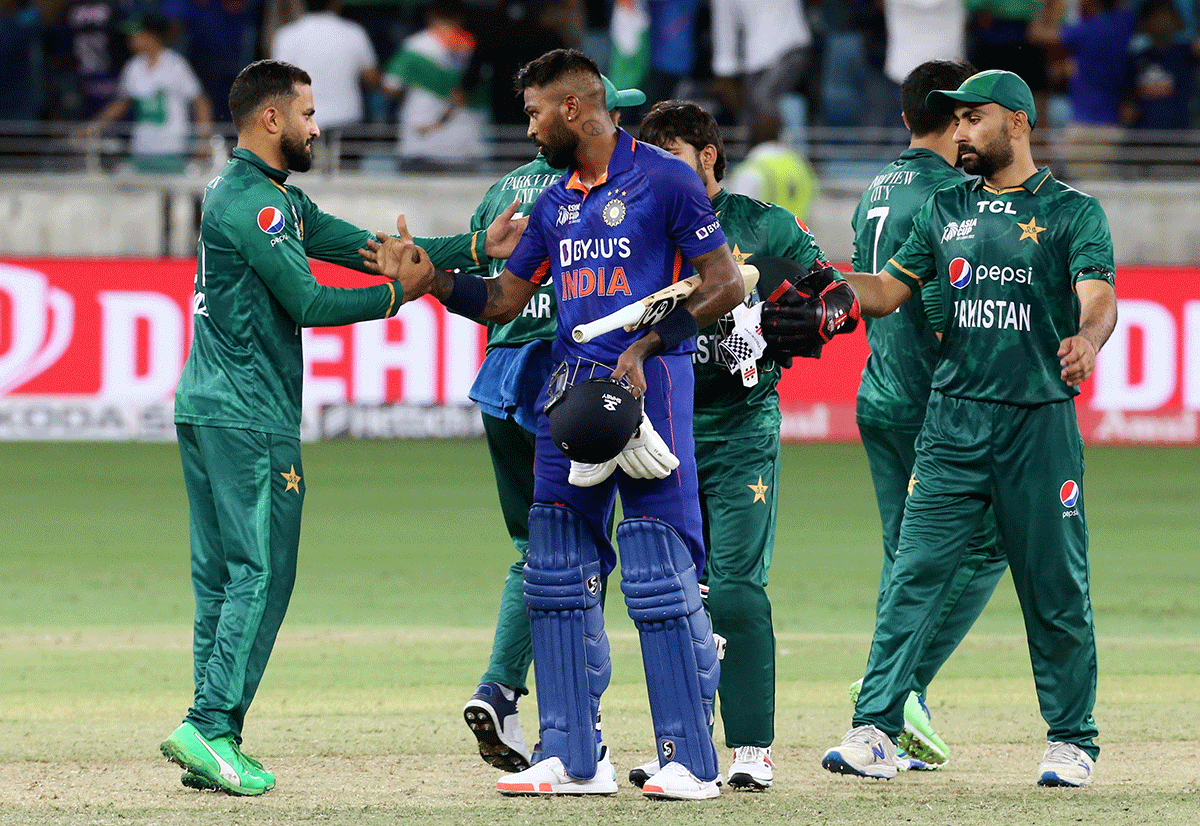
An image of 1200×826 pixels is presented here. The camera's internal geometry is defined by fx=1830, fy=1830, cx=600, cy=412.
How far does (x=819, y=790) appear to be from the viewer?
5.92 m

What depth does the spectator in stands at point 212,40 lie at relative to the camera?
61.1 ft

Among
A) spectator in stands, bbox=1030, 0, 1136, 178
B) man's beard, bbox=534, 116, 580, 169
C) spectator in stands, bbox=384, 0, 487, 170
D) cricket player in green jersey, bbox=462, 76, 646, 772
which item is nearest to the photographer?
man's beard, bbox=534, 116, 580, 169

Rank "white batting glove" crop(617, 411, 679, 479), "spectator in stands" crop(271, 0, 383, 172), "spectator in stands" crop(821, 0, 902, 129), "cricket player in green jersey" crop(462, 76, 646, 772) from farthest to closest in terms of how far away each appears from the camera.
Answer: "spectator in stands" crop(821, 0, 902, 129), "spectator in stands" crop(271, 0, 383, 172), "cricket player in green jersey" crop(462, 76, 646, 772), "white batting glove" crop(617, 411, 679, 479)

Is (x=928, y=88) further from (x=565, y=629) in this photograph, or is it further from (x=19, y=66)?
(x=19, y=66)

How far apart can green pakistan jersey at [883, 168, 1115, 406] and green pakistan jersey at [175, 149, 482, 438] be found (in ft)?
6.19

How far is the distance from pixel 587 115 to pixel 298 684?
3306 mm

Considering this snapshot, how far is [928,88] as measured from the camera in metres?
7.18

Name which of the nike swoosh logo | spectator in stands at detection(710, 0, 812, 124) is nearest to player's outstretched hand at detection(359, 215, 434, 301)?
the nike swoosh logo

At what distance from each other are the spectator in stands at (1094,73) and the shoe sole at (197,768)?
46.0ft

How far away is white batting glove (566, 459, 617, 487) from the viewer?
5547 millimetres

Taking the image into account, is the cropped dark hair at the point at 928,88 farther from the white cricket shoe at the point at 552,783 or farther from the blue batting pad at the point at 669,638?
the white cricket shoe at the point at 552,783

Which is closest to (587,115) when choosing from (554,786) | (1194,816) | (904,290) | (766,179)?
(904,290)

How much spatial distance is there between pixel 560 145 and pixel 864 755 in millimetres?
2206

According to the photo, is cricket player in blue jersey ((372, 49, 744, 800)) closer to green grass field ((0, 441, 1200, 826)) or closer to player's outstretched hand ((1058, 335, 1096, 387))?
green grass field ((0, 441, 1200, 826))
